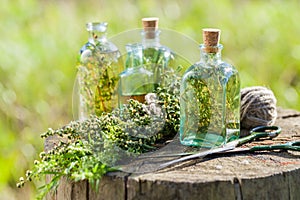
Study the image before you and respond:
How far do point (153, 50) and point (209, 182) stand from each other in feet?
Result: 2.86

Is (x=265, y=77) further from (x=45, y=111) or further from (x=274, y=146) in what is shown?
(x=274, y=146)

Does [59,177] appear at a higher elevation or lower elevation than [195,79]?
lower

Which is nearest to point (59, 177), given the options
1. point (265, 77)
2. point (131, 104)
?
point (131, 104)

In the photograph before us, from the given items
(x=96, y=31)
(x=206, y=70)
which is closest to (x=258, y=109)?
(x=206, y=70)

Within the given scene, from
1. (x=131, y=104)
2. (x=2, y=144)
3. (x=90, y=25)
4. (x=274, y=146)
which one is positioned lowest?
(x=2, y=144)

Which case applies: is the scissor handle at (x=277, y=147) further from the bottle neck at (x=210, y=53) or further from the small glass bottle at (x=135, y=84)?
the small glass bottle at (x=135, y=84)

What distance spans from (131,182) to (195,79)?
1.67 feet

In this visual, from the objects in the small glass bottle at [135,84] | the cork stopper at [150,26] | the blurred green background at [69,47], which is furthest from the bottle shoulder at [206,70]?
the blurred green background at [69,47]

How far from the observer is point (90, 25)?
2.50 m

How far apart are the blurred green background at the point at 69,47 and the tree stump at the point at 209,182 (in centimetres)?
196

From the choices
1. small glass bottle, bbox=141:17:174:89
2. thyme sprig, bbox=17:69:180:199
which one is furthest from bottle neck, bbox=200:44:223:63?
small glass bottle, bbox=141:17:174:89

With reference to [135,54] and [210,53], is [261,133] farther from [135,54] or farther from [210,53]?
[135,54]

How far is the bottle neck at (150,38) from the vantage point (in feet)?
8.14

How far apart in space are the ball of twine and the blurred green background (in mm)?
1639
